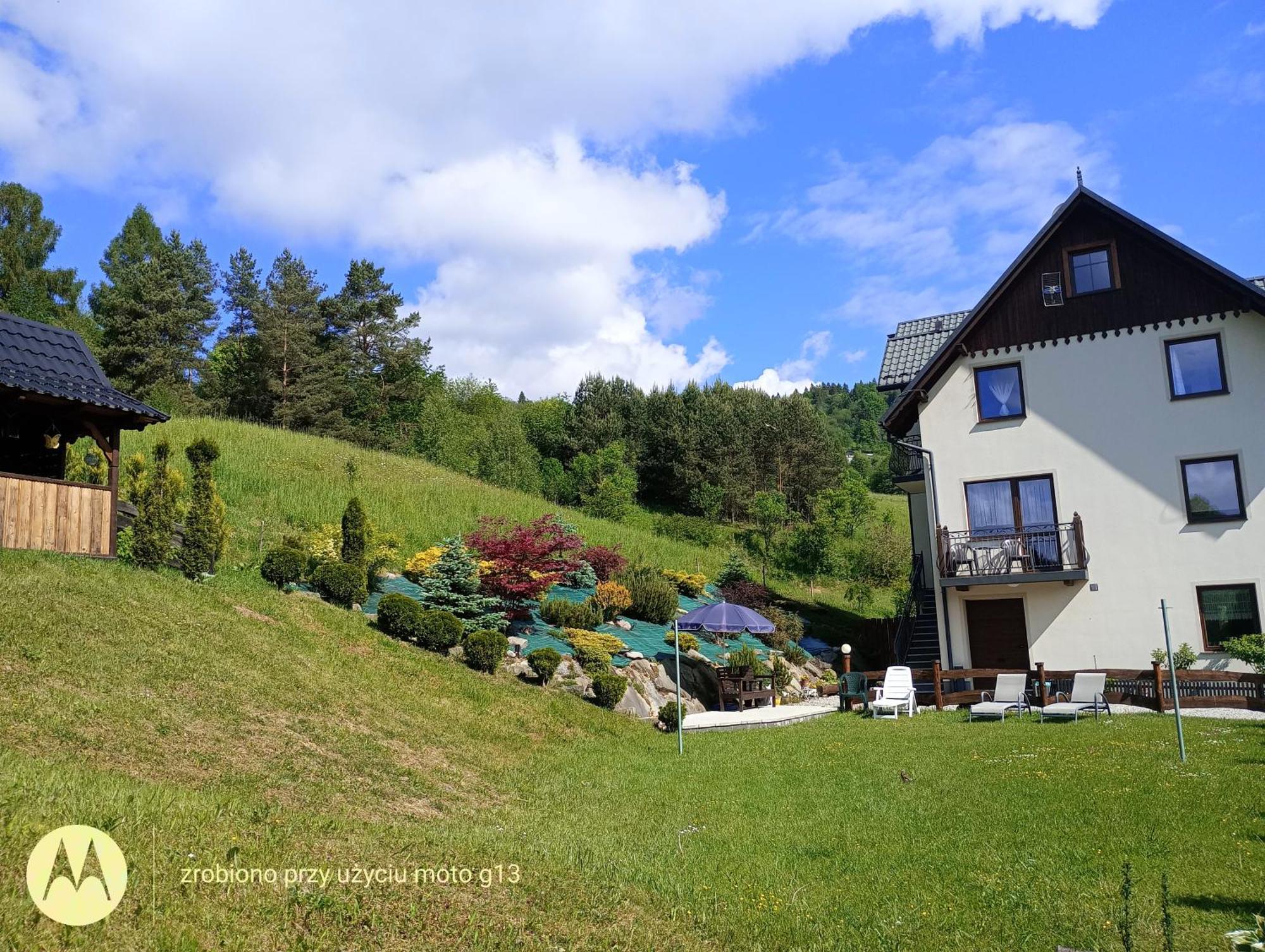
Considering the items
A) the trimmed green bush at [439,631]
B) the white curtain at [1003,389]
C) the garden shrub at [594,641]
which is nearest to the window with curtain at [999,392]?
the white curtain at [1003,389]

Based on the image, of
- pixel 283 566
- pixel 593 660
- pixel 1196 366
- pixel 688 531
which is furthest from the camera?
pixel 688 531

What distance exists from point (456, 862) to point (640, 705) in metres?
11.3

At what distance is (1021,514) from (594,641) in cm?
1008

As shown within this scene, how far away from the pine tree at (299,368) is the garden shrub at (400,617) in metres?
31.4

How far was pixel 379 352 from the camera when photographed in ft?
165

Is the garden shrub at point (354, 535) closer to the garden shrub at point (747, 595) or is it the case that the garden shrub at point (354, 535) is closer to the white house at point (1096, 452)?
the white house at point (1096, 452)

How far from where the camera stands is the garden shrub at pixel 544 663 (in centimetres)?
1595

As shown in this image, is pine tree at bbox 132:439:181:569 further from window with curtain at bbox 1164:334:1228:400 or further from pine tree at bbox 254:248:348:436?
pine tree at bbox 254:248:348:436

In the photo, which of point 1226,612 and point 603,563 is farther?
point 603,563

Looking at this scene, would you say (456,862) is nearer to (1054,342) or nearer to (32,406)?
(32,406)

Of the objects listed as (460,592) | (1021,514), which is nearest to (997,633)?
(1021,514)

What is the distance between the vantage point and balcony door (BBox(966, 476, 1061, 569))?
19.6 m

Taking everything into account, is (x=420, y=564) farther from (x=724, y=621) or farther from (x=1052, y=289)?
(x=1052, y=289)

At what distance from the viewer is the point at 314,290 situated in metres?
49.4
